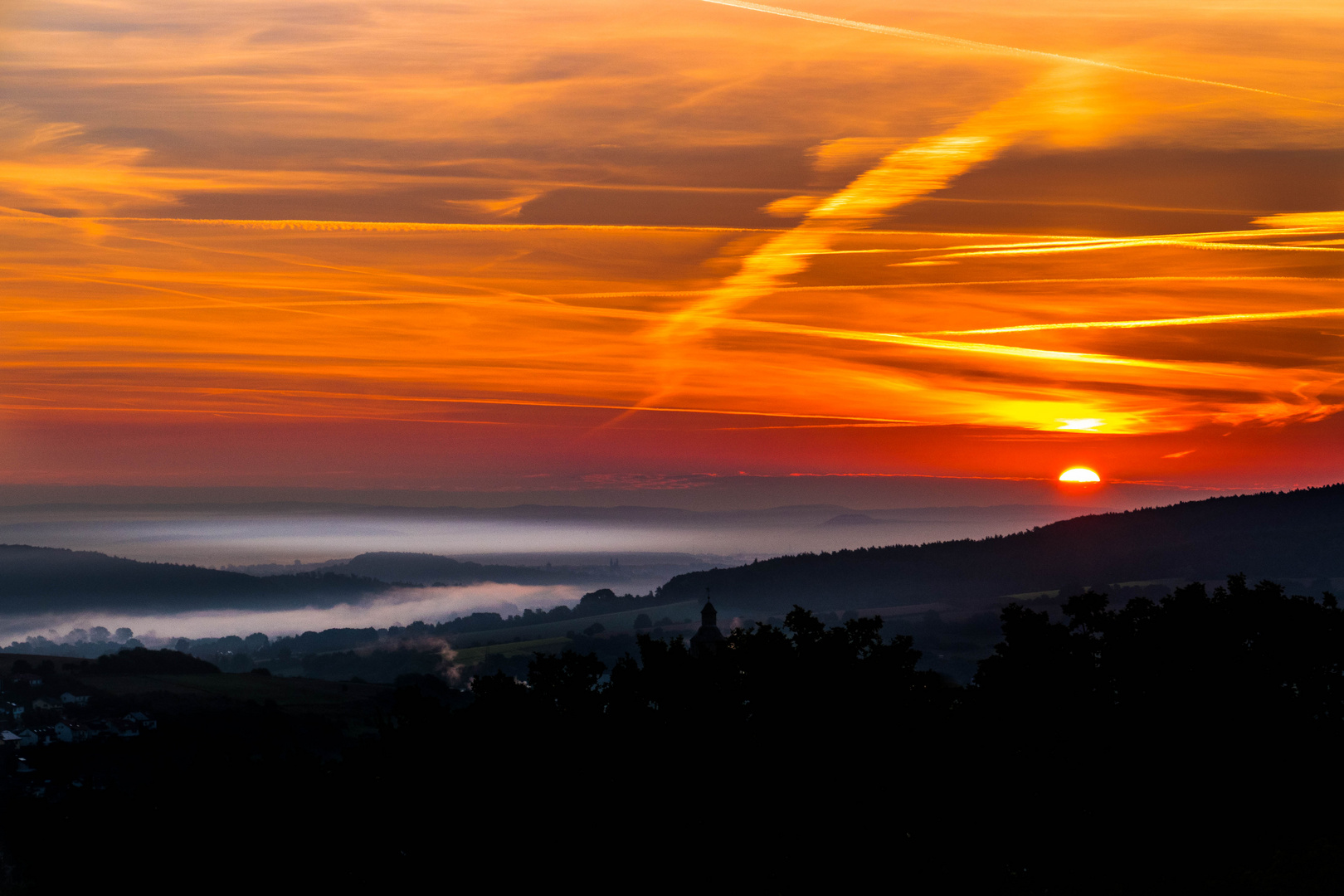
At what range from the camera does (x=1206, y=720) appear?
2616 inches

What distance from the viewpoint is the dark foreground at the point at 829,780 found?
58.4 meters

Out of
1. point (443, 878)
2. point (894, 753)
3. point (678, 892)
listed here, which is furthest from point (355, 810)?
point (894, 753)

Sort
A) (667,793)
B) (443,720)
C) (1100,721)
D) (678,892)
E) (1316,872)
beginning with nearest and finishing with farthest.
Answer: (1316,872) < (678,892) < (667,793) < (1100,721) < (443,720)

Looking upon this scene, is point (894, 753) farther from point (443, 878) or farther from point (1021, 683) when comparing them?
point (443, 878)

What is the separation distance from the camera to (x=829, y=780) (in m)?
60.6

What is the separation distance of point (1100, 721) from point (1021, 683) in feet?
13.5

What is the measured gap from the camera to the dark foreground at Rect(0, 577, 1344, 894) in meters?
58.4

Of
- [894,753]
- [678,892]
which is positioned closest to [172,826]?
[678,892]

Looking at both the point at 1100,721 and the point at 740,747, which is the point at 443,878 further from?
the point at 1100,721

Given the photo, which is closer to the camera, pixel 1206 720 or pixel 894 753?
pixel 894 753

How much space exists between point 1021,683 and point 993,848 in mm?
10608

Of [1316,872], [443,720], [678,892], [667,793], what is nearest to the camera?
[1316,872]

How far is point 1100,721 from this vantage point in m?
65.8

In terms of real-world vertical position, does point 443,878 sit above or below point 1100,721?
below
